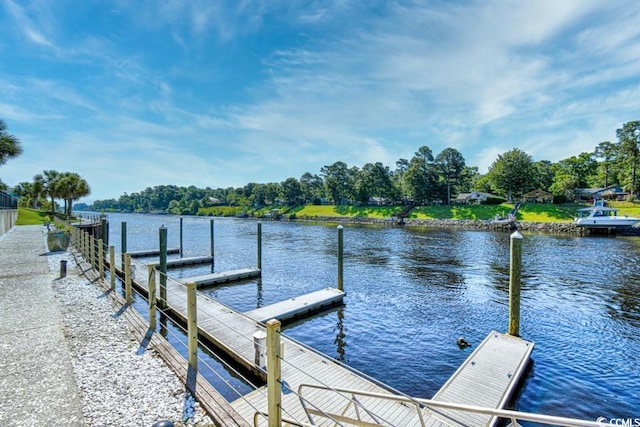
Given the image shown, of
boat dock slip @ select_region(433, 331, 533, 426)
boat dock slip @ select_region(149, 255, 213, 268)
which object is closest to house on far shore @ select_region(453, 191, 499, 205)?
boat dock slip @ select_region(149, 255, 213, 268)

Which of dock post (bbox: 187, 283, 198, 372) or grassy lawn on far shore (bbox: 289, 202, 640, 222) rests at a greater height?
grassy lawn on far shore (bbox: 289, 202, 640, 222)

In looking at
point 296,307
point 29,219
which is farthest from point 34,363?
point 29,219

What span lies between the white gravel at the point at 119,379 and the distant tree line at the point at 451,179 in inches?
2462

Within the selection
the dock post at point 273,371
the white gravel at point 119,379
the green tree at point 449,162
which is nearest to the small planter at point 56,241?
the white gravel at point 119,379

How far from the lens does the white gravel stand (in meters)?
3.93

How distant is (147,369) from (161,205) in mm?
162525

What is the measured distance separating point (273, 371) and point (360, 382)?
3.55 metres

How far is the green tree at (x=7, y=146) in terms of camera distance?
18.6 m

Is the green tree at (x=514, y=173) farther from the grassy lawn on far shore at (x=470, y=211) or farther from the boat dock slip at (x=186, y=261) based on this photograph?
the boat dock slip at (x=186, y=261)

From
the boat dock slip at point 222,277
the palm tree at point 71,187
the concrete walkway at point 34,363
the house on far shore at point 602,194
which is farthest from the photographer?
the house on far shore at point 602,194

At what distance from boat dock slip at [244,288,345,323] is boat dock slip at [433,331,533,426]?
559 cm

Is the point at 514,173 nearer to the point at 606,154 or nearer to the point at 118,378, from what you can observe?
the point at 606,154

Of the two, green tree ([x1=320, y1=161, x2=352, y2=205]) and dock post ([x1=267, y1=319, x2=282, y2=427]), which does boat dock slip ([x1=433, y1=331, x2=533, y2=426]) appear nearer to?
dock post ([x1=267, y1=319, x2=282, y2=427])

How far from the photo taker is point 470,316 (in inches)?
448
